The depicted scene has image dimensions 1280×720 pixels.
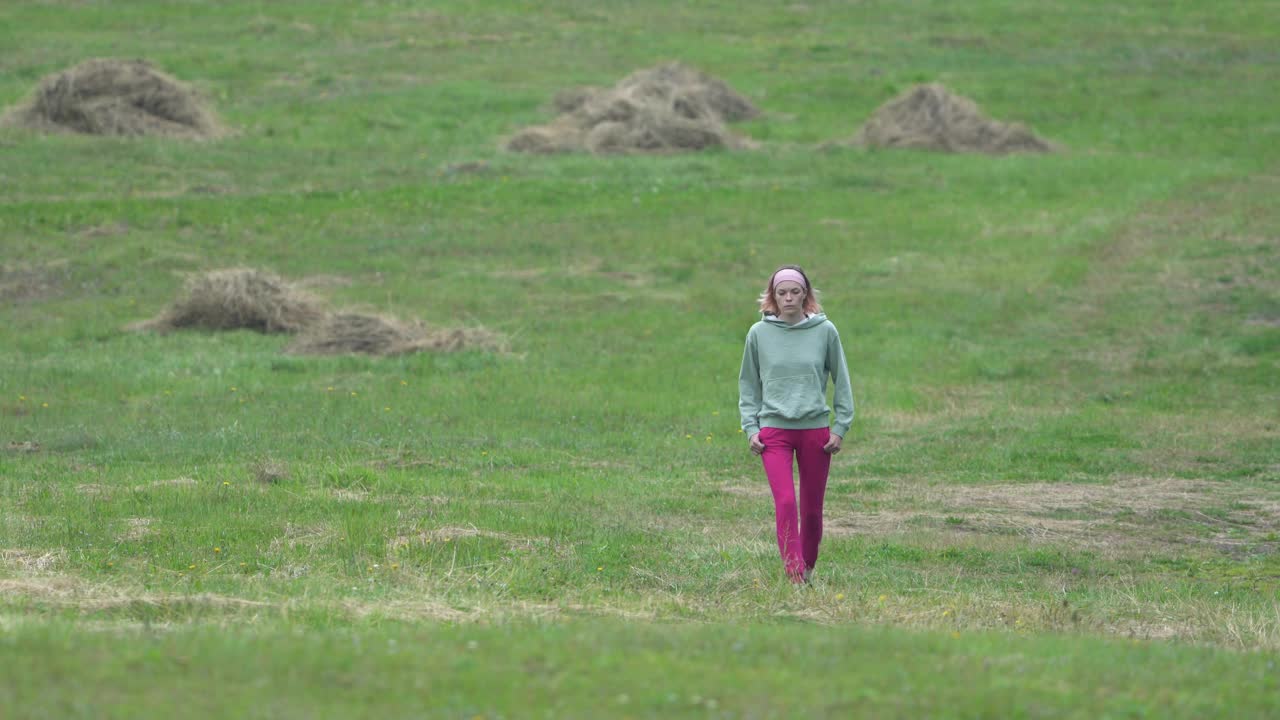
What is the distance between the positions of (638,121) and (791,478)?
89.0ft

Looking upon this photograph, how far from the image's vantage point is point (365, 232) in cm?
2850

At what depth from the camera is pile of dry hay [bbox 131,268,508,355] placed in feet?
69.6

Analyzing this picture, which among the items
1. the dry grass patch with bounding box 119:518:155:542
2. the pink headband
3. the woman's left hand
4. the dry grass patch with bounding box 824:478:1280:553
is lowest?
the dry grass patch with bounding box 824:478:1280:553

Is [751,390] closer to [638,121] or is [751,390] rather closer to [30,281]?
[30,281]

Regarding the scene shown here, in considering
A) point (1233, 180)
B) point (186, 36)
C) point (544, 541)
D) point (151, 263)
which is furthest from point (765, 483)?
point (186, 36)

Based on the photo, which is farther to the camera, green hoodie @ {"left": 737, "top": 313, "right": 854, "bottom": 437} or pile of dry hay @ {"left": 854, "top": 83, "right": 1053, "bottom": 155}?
pile of dry hay @ {"left": 854, "top": 83, "right": 1053, "bottom": 155}

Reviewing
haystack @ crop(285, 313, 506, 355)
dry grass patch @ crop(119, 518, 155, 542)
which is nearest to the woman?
dry grass patch @ crop(119, 518, 155, 542)

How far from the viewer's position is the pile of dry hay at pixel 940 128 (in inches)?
1455

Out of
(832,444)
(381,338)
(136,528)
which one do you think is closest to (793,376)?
(832,444)

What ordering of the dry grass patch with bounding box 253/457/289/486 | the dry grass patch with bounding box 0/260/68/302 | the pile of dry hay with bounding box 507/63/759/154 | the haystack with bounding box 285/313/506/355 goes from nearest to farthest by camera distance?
the dry grass patch with bounding box 253/457/289/486 → the haystack with bounding box 285/313/506/355 → the dry grass patch with bounding box 0/260/68/302 → the pile of dry hay with bounding box 507/63/759/154

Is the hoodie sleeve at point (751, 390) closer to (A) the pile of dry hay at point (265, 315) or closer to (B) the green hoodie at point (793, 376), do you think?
(B) the green hoodie at point (793, 376)

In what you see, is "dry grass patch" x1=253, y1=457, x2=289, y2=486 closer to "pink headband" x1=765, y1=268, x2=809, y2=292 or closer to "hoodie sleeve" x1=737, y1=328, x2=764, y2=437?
"hoodie sleeve" x1=737, y1=328, x2=764, y2=437

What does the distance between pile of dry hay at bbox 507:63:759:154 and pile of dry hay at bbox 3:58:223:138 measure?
725 centimetres

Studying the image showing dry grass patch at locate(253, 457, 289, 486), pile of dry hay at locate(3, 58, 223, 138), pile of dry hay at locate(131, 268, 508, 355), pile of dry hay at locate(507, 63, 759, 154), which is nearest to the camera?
dry grass patch at locate(253, 457, 289, 486)
